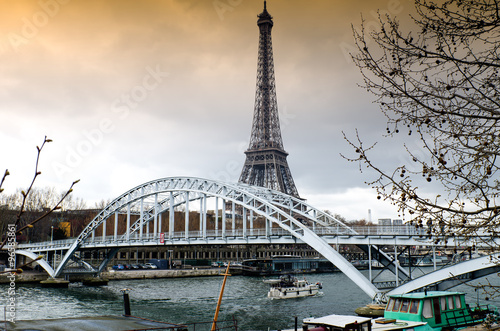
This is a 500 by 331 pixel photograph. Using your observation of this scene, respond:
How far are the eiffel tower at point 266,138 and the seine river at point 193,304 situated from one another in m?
39.0

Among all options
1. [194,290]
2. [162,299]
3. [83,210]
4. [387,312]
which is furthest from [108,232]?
[387,312]

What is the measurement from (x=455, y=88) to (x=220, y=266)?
2711 inches

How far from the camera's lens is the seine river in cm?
2689

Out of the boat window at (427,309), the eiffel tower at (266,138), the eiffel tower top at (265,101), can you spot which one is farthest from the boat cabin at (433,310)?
the eiffel tower top at (265,101)

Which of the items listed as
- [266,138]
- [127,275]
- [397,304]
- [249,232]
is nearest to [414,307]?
[397,304]

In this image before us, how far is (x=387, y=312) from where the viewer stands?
16.7 m

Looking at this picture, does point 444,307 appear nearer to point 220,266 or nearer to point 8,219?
point 220,266

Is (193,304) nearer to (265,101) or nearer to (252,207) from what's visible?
(252,207)

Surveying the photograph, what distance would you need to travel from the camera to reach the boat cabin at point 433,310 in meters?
16.0

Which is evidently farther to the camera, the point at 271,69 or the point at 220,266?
the point at 271,69

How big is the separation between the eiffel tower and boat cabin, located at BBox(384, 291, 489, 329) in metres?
62.6

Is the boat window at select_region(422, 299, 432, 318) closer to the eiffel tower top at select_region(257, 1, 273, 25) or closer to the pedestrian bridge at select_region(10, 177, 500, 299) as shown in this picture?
the pedestrian bridge at select_region(10, 177, 500, 299)

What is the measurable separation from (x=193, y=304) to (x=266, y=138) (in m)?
56.1

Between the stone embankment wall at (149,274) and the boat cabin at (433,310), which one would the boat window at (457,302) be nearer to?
the boat cabin at (433,310)
